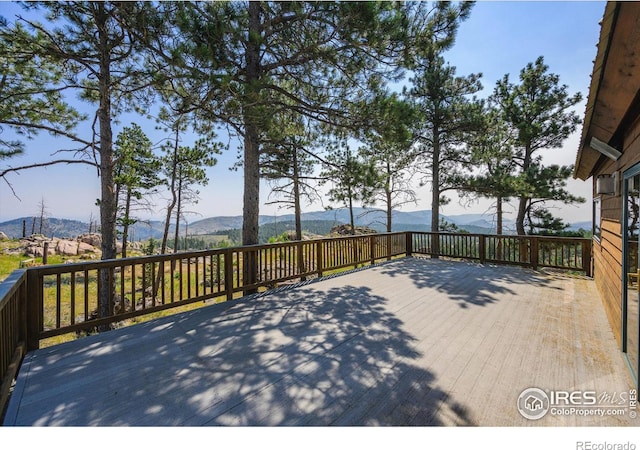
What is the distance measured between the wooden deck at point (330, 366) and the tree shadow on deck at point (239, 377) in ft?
0.03

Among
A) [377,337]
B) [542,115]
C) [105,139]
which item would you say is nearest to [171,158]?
[105,139]

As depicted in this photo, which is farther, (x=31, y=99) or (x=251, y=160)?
(x=251, y=160)

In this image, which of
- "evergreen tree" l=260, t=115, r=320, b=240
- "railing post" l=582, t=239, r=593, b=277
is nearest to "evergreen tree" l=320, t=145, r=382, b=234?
"evergreen tree" l=260, t=115, r=320, b=240

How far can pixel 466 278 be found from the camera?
5695mm

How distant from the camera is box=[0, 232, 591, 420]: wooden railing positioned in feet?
8.36

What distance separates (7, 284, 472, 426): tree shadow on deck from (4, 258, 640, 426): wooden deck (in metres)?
0.01

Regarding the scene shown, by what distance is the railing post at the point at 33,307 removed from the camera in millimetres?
2617

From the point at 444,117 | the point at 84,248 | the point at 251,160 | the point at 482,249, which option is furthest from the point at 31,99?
the point at 84,248

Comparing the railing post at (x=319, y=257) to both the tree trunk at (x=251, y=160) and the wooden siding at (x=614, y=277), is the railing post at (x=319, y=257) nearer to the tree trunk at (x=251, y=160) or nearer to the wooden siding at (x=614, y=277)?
the tree trunk at (x=251, y=160)

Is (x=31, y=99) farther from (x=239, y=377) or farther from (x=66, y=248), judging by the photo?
(x=66, y=248)

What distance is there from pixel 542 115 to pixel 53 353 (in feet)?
50.7

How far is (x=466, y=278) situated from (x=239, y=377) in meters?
5.18

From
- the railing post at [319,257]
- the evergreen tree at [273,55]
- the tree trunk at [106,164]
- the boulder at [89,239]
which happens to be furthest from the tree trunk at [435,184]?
the boulder at [89,239]

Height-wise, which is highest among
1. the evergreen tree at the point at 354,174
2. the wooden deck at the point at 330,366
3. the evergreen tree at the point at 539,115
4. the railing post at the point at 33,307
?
the evergreen tree at the point at 539,115
